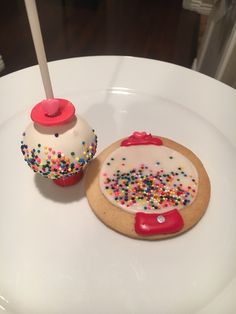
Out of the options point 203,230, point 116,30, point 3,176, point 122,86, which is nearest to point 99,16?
point 116,30

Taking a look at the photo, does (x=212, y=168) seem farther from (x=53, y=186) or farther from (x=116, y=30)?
(x=116, y=30)

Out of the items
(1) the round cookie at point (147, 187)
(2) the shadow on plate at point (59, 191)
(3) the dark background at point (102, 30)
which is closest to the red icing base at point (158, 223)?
(1) the round cookie at point (147, 187)

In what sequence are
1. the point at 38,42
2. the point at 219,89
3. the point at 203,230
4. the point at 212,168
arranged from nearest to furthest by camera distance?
1. the point at 38,42
2. the point at 203,230
3. the point at 212,168
4. the point at 219,89

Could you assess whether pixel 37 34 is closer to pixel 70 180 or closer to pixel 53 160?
pixel 53 160

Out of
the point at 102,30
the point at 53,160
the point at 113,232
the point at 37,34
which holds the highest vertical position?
the point at 37,34

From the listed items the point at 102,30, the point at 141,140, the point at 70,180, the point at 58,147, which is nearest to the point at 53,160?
the point at 58,147

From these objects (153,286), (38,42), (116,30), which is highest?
(38,42)
